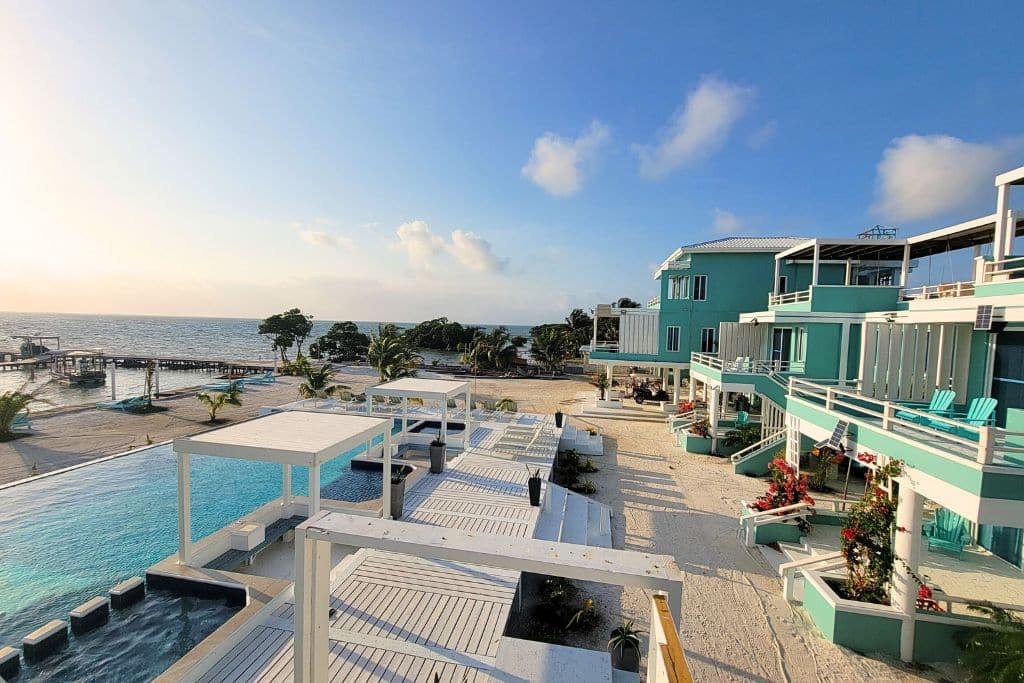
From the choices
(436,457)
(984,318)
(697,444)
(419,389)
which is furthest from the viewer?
(697,444)

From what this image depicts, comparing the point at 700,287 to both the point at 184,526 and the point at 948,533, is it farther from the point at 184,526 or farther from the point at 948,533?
the point at 184,526

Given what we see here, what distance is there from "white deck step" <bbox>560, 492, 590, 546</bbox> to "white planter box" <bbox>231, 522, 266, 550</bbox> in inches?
254

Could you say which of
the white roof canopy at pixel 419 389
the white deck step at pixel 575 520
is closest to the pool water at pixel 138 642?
the white deck step at pixel 575 520

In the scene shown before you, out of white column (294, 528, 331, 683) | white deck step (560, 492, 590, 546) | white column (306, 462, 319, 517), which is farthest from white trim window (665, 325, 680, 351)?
white column (294, 528, 331, 683)

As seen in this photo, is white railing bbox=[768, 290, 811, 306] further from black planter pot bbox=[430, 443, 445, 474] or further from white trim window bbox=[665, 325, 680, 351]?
black planter pot bbox=[430, 443, 445, 474]

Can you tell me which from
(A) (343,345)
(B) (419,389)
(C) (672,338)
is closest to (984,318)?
(B) (419,389)

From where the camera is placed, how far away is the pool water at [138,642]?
6160 mm

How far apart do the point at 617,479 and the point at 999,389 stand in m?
9.84

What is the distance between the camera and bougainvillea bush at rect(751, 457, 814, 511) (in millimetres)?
11320

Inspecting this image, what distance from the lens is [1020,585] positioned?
8617 mm

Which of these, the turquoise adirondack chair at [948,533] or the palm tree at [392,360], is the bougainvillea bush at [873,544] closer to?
the turquoise adirondack chair at [948,533]

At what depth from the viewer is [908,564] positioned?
7340 millimetres

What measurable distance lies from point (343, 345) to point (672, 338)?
151 feet

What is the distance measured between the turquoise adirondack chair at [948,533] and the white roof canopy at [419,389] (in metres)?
13.0
